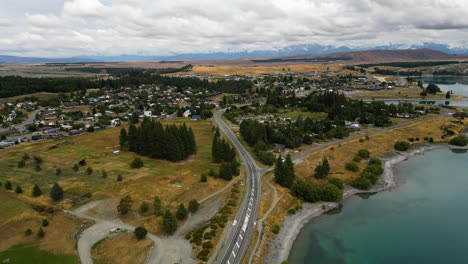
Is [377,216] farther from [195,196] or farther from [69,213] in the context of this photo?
[69,213]

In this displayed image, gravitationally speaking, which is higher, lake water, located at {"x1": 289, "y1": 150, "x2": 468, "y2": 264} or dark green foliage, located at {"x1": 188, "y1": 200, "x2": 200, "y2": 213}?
dark green foliage, located at {"x1": 188, "y1": 200, "x2": 200, "y2": 213}

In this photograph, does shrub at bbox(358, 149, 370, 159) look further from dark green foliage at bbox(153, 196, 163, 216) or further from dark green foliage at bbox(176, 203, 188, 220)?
dark green foliage at bbox(153, 196, 163, 216)

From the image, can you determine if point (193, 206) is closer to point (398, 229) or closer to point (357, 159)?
point (398, 229)

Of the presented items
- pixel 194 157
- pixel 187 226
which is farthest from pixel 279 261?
pixel 194 157

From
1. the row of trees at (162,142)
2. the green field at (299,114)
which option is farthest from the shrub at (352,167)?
the green field at (299,114)

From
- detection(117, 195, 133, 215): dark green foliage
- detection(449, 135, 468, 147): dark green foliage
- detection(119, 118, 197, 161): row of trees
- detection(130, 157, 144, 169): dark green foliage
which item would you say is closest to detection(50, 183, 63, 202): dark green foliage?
detection(117, 195, 133, 215): dark green foliage

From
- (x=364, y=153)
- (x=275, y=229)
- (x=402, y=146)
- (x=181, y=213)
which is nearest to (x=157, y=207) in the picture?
(x=181, y=213)
